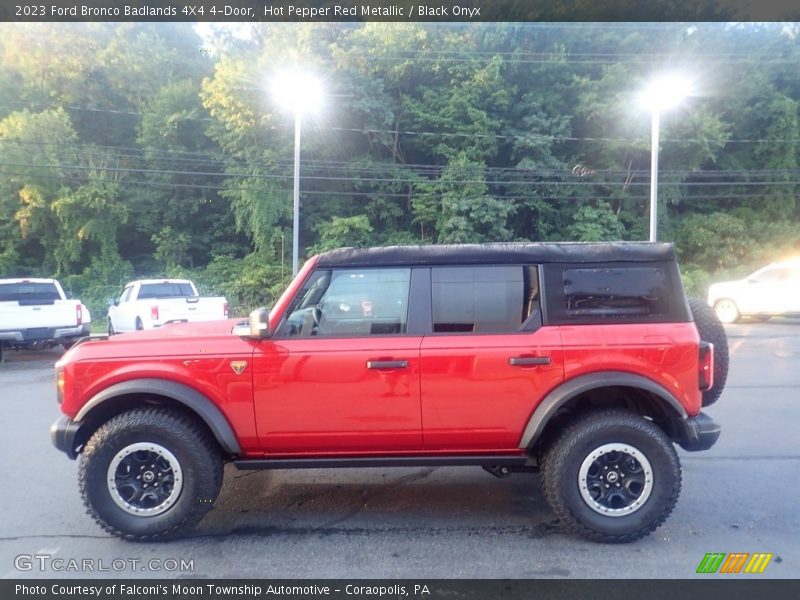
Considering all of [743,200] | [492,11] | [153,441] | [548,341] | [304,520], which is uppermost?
[492,11]

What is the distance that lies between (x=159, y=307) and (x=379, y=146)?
813 inches

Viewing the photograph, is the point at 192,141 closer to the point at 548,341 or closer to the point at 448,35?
the point at 448,35

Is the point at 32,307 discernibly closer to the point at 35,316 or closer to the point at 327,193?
the point at 35,316

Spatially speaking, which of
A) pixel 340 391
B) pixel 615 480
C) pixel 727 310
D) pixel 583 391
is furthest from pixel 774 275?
pixel 340 391

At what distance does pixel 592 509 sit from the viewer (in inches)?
166

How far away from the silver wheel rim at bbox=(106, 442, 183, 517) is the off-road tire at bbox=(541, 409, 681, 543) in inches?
101

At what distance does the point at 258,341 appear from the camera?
4391mm

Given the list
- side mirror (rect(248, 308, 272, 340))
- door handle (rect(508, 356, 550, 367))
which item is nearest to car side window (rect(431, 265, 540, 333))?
door handle (rect(508, 356, 550, 367))

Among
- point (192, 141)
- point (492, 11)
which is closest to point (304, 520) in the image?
point (492, 11)

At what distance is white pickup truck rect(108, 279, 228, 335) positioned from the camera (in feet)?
47.8

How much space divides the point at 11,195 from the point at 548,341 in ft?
115

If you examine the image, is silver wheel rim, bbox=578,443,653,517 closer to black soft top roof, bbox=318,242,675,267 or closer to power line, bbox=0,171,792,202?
black soft top roof, bbox=318,242,675,267

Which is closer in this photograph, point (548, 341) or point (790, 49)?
point (548, 341)
